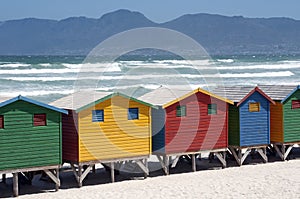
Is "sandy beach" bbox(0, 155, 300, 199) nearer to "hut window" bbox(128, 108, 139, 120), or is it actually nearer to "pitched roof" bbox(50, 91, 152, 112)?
"hut window" bbox(128, 108, 139, 120)

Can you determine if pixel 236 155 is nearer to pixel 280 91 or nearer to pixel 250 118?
pixel 250 118

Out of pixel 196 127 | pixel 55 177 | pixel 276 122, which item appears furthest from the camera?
pixel 276 122

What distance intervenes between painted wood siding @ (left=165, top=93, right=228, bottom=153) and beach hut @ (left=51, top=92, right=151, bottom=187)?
0.95 m

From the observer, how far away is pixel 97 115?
2316cm

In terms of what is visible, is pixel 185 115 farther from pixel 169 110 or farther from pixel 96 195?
pixel 96 195

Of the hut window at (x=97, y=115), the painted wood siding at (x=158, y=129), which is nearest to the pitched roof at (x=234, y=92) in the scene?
the painted wood siding at (x=158, y=129)

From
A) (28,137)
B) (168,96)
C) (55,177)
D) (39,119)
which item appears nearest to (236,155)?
(168,96)

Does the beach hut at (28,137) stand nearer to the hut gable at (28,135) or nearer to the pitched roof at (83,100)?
the hut gable at (28,135)

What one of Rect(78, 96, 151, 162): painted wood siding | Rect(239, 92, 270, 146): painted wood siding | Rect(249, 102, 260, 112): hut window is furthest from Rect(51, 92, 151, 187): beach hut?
Rect(249, 102, 260, 112): hut window

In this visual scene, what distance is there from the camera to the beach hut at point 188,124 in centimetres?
2494

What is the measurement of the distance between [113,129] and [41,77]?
51.0m

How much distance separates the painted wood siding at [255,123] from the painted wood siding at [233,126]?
15 centimetres

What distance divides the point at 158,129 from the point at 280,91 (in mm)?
5889

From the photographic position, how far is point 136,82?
74.2 meters
